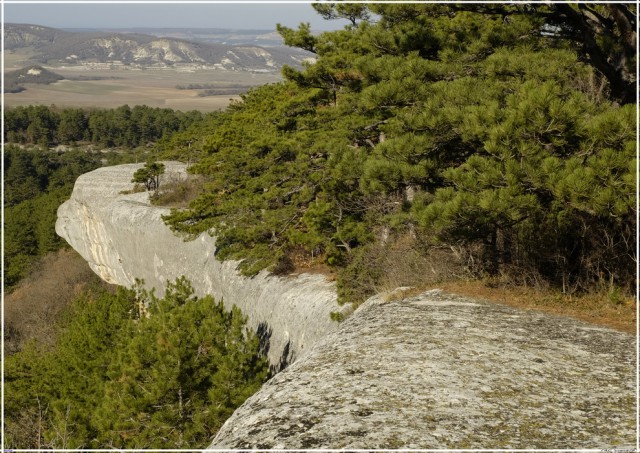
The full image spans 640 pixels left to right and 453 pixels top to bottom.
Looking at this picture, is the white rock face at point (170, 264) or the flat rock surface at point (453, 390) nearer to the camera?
the flat rock surface at point (453, 390)

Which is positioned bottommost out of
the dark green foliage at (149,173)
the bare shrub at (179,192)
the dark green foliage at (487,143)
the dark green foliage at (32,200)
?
the dark green foliage at (32,200)

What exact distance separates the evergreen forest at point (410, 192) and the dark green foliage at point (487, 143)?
1.4 inches

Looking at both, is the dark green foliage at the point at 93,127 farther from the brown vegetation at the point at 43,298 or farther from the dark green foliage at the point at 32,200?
the brown vegetation at the point at 43,298

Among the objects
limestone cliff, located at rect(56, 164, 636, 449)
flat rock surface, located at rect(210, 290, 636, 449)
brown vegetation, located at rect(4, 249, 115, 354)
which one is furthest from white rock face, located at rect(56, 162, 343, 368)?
flat rock surface, located at rect(210, 290, 636, 449)

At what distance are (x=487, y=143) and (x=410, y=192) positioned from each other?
11.3 meters

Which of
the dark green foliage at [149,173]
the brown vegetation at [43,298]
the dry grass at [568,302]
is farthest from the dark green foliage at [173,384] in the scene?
the brown vegetation at [43,298]

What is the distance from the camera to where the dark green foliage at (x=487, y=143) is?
799 cm

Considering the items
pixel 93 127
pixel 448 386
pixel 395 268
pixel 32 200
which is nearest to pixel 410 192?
pixel 395 268

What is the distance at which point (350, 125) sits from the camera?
16125 millimetres

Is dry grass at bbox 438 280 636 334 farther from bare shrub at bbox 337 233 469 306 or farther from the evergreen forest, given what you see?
bare shrub at bbox 337 233 469 306

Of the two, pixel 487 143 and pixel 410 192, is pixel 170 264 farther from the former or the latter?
pixel 487 143

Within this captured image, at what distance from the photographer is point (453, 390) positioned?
590 cm

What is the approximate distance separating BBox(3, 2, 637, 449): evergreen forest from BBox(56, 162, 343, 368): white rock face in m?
1.10

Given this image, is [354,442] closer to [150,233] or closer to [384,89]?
[384,89]
